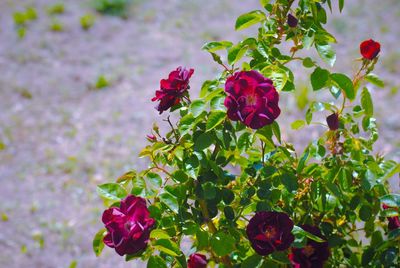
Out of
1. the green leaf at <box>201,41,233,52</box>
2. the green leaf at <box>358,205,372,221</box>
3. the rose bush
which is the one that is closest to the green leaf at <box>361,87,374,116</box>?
the rose bush

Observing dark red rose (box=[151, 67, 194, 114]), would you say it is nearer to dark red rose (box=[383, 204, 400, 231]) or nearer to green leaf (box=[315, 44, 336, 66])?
green leaf (box=[315, 44, 336, 66])

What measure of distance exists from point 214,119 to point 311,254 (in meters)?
0.45

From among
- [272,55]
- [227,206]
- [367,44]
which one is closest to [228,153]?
[227,206]

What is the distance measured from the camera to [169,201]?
1.25 m

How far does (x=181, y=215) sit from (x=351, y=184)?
0.41 metres

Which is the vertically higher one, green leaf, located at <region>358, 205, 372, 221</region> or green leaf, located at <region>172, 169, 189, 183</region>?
green leaf, located at <region>172, 169, 189, 183</region>

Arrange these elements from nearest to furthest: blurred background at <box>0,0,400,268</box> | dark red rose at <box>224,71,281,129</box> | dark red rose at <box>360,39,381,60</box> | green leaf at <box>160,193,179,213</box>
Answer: dark red rose at <box>224,71,281,129</box> < green leaf at <box>160,193,179,213</box> < dark red rose at <box>360,39,381,60</box> < blurred background at <box>0,0,400,268</box>

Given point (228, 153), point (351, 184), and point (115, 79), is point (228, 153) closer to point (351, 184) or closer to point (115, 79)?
point (351, 184)

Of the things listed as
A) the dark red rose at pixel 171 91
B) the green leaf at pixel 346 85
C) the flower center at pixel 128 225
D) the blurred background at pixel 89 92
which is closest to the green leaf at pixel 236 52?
the dark red rose at pixel 171 91

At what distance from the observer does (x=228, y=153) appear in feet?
4.60

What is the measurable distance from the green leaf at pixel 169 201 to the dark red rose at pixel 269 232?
165 mm

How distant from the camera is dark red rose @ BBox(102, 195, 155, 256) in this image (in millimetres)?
1171

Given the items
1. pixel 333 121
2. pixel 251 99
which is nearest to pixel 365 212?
pixel 333 121

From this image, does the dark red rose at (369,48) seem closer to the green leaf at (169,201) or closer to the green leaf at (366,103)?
the green leaf at (366,103)
